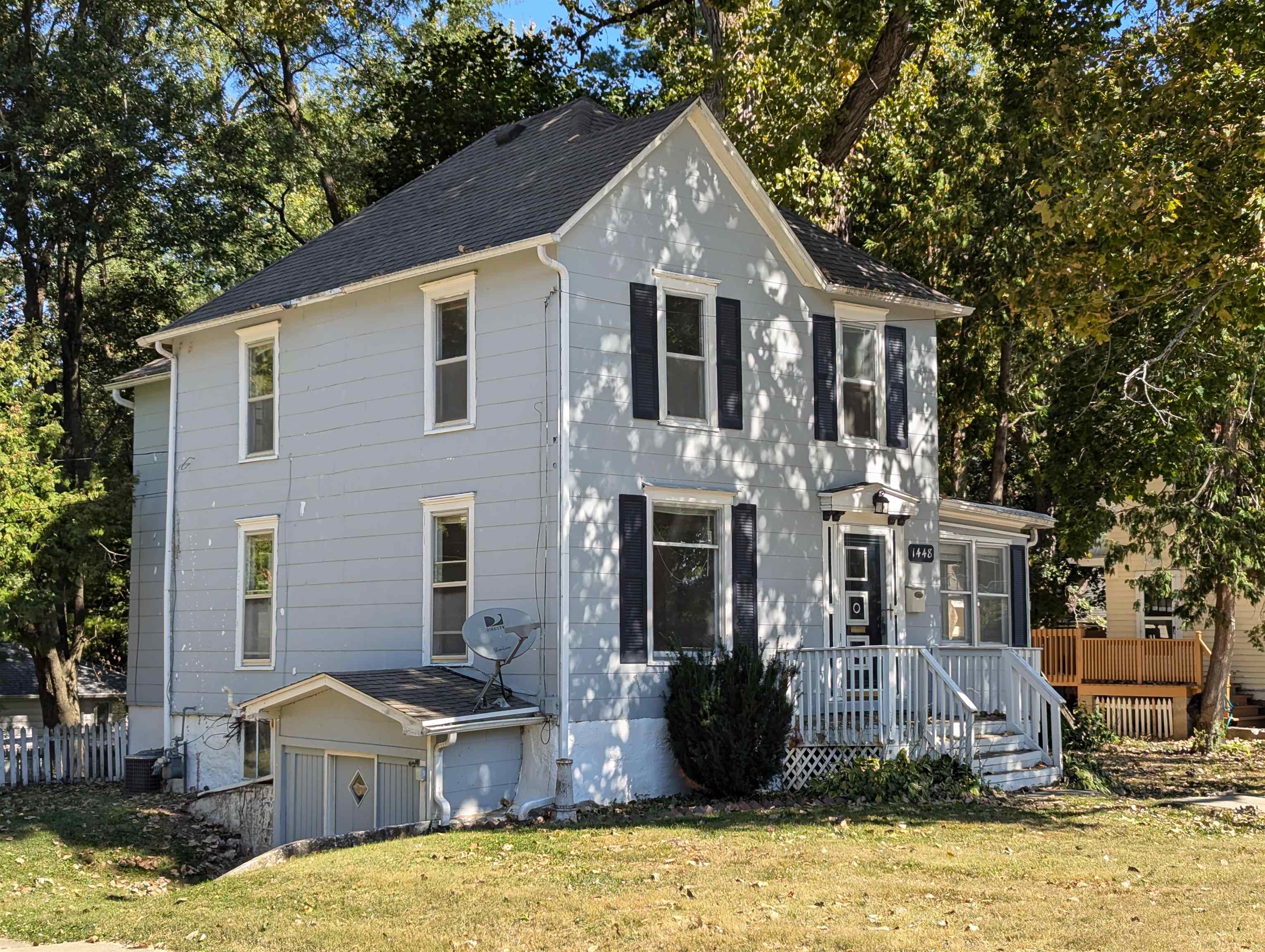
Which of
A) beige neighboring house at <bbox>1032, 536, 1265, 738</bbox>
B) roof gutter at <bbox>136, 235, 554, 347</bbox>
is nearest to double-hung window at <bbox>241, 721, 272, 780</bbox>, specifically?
roof gutter at <bbox>136, 235, 554, 347</bbox>

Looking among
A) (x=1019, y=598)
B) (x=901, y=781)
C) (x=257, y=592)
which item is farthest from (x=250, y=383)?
(x=1019, y=598)

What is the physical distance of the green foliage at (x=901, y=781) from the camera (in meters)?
15.6

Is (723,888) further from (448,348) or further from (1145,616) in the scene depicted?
(1145,616)

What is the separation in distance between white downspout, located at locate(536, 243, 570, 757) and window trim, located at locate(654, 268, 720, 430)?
145cm

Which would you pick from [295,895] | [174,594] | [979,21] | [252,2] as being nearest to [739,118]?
[979,21]

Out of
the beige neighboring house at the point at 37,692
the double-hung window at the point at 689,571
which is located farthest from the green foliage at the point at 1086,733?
the beige neighboring house at the point at 37,692

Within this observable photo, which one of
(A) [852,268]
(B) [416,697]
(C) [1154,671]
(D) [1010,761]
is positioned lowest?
(D) [1010,761]

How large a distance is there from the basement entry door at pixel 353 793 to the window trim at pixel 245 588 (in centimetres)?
306

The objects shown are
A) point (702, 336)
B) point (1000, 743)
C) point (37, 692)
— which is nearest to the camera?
point (1000, 743)

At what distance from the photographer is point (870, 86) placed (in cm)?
2322

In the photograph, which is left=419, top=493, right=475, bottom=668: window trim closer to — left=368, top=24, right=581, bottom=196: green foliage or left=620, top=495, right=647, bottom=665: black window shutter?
left=620, top=495, right=647, bottom=665: black window shutter

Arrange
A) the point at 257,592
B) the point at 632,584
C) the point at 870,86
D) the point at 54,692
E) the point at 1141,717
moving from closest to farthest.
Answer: the point at 632,584
the point at 257,592
the point at 870,86
the point at 1141,717
the point at 54,692

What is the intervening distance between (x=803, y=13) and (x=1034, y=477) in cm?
1322

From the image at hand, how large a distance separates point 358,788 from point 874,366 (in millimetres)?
9112
